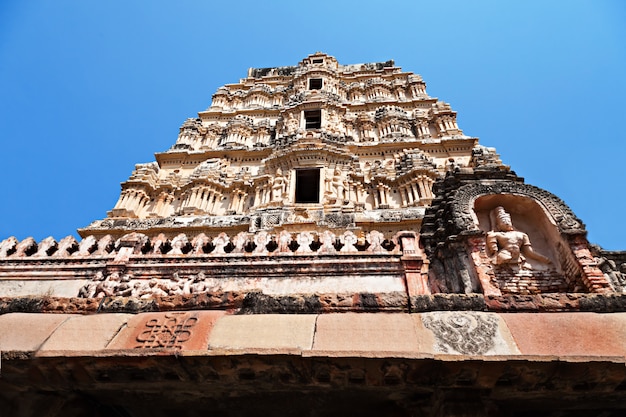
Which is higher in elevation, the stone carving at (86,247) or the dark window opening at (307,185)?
the dark window opening at (307,185)

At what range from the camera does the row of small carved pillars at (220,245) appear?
646 cm

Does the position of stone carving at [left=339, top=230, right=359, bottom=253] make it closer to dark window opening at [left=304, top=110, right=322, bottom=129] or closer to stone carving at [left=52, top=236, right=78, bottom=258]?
stone carving at [left=52, top=236, right=78, bottom=258]

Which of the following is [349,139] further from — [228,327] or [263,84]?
[228,327]

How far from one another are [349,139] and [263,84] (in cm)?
970

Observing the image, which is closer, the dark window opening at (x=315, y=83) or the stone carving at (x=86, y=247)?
the stone carving at (x=86, y=247)

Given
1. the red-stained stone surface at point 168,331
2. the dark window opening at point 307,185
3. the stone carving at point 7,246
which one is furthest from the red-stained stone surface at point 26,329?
the dark window opening at point 307,185

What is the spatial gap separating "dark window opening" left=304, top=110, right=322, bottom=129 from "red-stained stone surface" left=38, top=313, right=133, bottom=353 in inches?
649

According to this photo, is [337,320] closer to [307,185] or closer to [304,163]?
[304,163]

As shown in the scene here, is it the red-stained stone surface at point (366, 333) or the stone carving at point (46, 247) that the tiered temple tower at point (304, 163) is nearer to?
the stone carving at point (46, 247)

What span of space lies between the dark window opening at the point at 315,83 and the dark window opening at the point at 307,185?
8660mm

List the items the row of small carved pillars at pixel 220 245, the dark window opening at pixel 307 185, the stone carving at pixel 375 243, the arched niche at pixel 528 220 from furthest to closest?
1. the dark window opening at pixel 307 185
2. the row of small carved pillars at pixel 220 245
3. the stone carving at pixel 375 243
4. the arched niche at pixel 528 220

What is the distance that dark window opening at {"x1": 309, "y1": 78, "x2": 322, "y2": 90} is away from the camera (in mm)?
22844

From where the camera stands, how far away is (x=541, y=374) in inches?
133

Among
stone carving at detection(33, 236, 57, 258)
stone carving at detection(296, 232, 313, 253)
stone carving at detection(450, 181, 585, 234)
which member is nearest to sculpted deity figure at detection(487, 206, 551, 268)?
stone carving at detection(450, 181, 585, 234)
